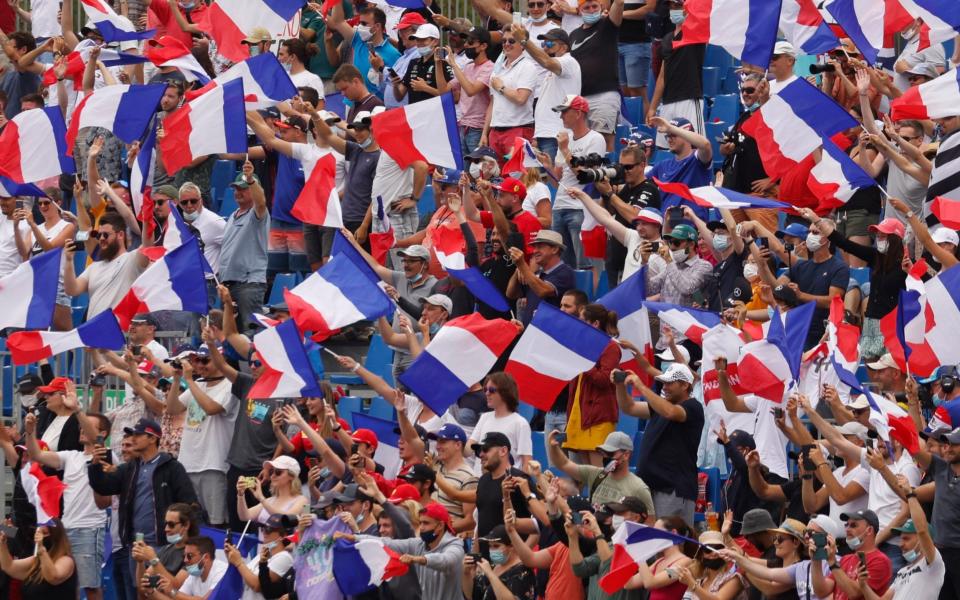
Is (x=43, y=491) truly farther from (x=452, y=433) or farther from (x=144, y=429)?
(x=452, y=433)

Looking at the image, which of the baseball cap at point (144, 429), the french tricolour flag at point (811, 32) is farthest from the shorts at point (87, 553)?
the french tricolour flag at point (811, 32)

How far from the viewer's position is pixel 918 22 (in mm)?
17078

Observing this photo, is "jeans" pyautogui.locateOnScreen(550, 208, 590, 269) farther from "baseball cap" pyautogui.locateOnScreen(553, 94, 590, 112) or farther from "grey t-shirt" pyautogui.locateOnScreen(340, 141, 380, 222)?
"grey t-shirt" pyautogui.locateOnScreen(340, 141, 380, 222)

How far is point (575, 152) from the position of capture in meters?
17.9

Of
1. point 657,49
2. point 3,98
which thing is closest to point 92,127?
point 3,98

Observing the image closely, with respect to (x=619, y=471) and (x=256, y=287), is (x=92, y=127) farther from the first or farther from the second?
(x=619, y=471)

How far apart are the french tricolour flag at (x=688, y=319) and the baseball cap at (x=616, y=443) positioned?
50.9 inches

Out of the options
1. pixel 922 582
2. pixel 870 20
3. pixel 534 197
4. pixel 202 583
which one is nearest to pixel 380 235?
pixel 534 197

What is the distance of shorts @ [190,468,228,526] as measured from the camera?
16.4 meters

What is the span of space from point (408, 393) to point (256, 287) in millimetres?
2185

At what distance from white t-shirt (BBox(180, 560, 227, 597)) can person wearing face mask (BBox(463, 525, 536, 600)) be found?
6.03 feet

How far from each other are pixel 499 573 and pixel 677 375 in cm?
189

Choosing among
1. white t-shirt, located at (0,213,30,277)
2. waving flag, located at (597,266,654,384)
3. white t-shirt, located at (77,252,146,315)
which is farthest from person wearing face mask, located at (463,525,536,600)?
white t-shirt, located at (0,213,30,277)

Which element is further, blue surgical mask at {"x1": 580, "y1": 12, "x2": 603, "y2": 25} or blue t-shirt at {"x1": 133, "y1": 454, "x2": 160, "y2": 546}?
blue surgical mask at {"x1": 580, "y1": 12, "x2": 603, "y2": 25}
